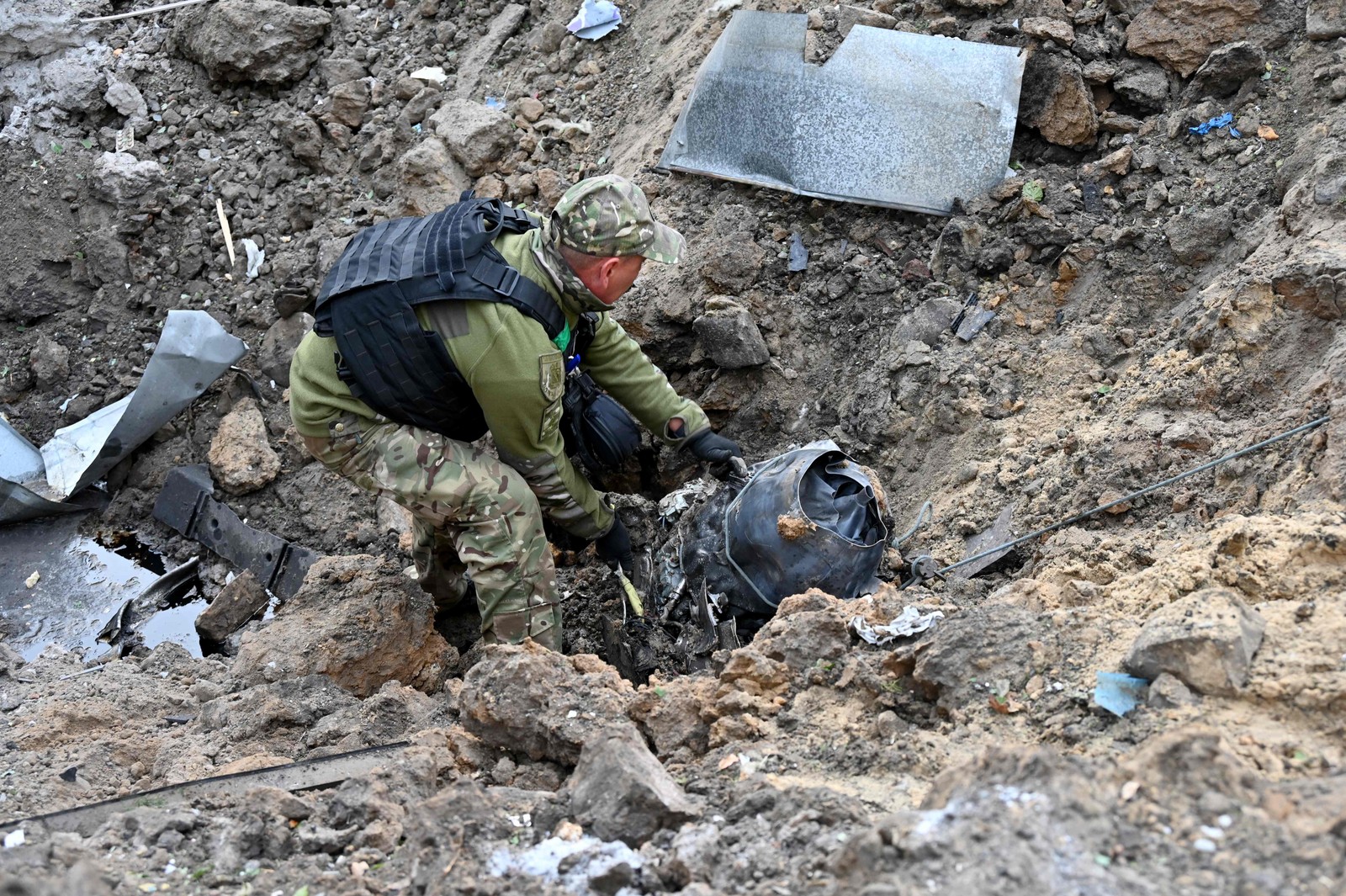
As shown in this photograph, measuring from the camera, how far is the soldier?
11.2 ft

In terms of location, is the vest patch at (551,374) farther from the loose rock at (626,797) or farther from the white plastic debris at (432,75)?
the white plastic debris at (432,75)

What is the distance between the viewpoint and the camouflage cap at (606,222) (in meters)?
3.41

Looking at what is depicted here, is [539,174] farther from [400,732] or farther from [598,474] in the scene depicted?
[400,732]

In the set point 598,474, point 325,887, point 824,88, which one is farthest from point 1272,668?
point 824,88

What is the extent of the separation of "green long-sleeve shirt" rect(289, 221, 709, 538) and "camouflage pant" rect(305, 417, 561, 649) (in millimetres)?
96

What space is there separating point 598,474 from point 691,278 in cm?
94

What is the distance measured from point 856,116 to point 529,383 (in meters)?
2.06

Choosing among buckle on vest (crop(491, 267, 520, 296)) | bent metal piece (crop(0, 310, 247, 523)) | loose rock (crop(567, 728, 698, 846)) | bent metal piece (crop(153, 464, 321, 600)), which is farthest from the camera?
bent metal piece (crop(0, 310, 247, 523))

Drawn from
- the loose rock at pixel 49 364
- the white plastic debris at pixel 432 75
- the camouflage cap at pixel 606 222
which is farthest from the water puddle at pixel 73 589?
the white plastic debris at pixel 432 75

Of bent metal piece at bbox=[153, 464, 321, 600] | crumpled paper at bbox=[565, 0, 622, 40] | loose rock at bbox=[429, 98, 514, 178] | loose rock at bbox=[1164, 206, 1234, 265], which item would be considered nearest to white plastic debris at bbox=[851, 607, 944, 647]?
loose rock at bbox=[1164, 206, 1234, 265]

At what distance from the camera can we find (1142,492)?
3.03 meters

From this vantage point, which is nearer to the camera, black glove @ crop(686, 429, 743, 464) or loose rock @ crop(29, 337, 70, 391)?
black glove @ crop(686, 429, 743, 464)

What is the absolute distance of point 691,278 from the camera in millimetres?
4574

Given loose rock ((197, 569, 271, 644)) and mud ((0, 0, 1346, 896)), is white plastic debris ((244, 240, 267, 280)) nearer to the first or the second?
mud ((0, 0, 1346, 896))
